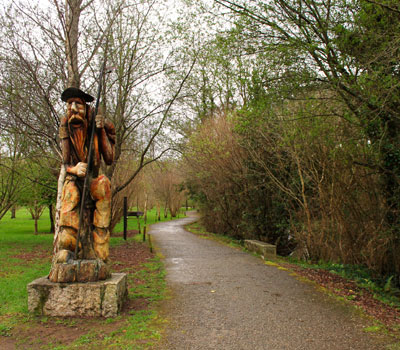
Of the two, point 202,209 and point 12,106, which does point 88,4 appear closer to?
point 12,106

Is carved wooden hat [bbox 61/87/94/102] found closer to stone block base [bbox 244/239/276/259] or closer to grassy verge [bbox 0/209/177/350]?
grassy verge [bbox 0/209/177/350]

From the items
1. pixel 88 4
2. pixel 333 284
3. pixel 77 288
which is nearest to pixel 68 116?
pixel 77 288

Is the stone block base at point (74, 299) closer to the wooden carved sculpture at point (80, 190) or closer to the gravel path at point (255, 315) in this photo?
the wooden carved sculpture at point (80, 190)

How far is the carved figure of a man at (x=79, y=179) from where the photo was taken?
16.2 ft

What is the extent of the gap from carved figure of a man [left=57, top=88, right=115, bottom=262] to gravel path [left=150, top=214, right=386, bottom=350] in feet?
5.59

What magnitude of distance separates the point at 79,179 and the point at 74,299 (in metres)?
1.78

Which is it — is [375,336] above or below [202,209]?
below

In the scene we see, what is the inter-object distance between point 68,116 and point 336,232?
8.03 metres

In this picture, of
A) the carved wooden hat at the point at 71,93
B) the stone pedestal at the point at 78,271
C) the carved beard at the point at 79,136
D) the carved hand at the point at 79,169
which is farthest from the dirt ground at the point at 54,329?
the carved wooden hat at the point at 71,93

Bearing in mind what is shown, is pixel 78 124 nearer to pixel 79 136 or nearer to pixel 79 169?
pixel 79 136

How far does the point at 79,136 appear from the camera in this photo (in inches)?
200

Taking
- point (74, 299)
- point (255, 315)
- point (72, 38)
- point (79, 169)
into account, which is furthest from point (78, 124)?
point (72, 38)

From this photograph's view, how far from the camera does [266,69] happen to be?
7801 millimetres

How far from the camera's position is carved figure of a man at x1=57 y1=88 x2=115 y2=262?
4.93m
